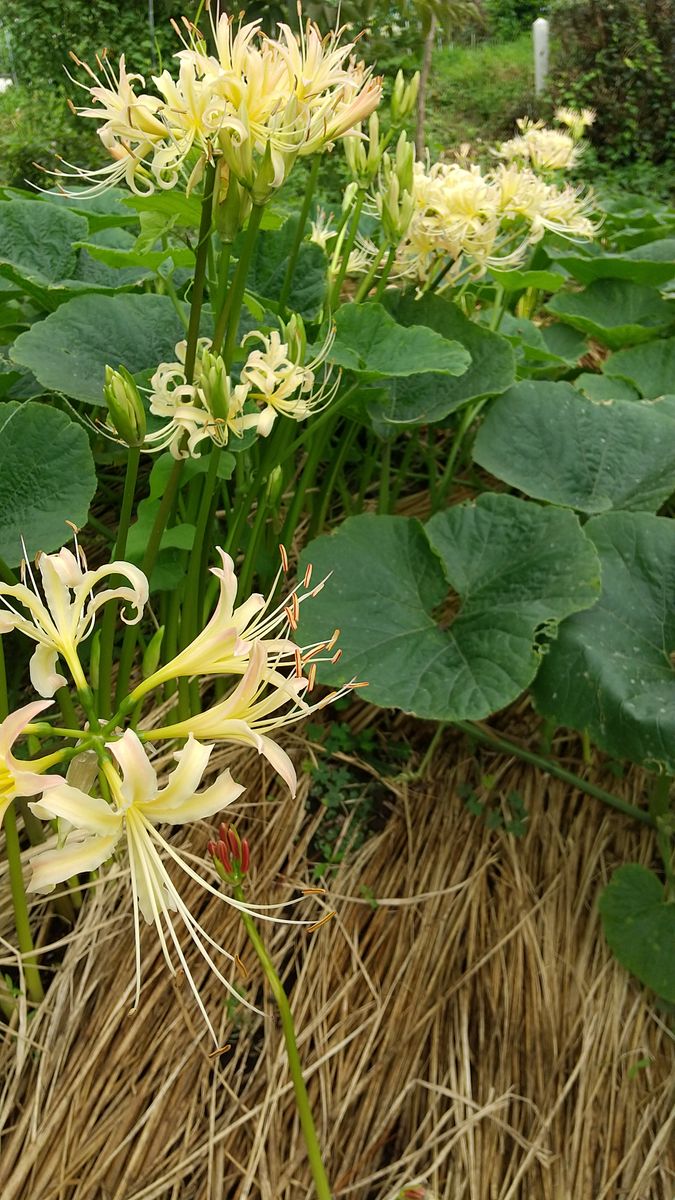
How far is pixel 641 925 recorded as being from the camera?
0.92 m

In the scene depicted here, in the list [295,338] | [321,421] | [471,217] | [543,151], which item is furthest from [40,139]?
[295,338]

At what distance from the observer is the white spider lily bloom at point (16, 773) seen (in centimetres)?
40

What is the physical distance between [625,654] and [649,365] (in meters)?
0.66

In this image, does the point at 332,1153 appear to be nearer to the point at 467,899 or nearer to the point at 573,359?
the point at 467,899

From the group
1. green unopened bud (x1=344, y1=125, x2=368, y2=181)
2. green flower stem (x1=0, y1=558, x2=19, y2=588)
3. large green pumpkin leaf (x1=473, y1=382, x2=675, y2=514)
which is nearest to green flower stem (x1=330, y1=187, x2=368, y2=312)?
green unopened bud (x1=344, y1=125, x2=368, y2=181)

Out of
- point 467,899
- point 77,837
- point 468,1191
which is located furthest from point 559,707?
point 77,837

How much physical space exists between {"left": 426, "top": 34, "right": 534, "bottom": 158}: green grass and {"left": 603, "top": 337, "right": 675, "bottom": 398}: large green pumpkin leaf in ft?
15.1

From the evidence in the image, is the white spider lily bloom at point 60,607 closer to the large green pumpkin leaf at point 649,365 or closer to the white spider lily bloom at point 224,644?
the white spider lily bloom at point 224,644

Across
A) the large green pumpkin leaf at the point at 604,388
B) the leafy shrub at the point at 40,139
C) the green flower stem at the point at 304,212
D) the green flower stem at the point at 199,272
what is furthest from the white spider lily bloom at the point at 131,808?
the leafy shrub at the point at 40,139

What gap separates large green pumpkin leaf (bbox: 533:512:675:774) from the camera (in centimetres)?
85

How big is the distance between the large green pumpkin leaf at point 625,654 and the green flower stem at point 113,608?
435 mm

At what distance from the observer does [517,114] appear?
240 inches

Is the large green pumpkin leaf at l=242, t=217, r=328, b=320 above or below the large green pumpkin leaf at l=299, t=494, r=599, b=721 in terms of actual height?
above

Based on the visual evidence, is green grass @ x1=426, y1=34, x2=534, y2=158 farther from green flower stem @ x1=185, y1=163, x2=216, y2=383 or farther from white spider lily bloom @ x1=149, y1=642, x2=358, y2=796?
white spider lily bloom @ x1=149, y1=642, x2=358, y2=796
